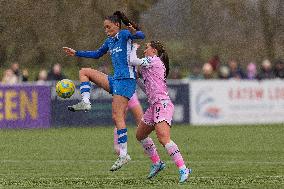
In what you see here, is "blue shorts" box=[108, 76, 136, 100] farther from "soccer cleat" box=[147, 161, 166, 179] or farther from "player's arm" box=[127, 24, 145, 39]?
"soccer cleat" box=[147, 161, 166, 179]

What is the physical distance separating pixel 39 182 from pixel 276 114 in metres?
18.2

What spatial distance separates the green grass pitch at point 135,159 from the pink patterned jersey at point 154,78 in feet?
3.70

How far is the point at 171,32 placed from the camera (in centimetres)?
4628

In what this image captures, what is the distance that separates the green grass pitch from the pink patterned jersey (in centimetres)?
113

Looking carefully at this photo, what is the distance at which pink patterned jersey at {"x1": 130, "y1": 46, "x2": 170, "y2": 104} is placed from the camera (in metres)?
14.9

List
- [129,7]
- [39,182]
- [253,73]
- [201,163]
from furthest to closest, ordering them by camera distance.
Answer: [129,7] → [253,73] → [201,163] → [39,182]

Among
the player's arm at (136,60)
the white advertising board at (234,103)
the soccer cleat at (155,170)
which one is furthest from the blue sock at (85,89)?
the white advertising board at (234,103)

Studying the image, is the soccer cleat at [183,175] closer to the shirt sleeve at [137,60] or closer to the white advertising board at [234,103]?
the shirt sleeve at [137,60]

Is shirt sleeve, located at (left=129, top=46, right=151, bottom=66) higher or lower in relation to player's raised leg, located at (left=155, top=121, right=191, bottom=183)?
higher

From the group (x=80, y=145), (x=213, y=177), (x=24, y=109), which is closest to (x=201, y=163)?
(x=213, y=177)

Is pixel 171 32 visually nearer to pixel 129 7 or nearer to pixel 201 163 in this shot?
pixel 129 7

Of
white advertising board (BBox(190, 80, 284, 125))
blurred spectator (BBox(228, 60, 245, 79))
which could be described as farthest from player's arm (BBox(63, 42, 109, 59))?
blurred spectator (BBox(228, 60, 245, 79))

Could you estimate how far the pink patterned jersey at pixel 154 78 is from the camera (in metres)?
14.9

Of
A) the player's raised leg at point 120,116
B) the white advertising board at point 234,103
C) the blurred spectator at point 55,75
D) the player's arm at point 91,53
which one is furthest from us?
the blurred spectator at point 55,75
